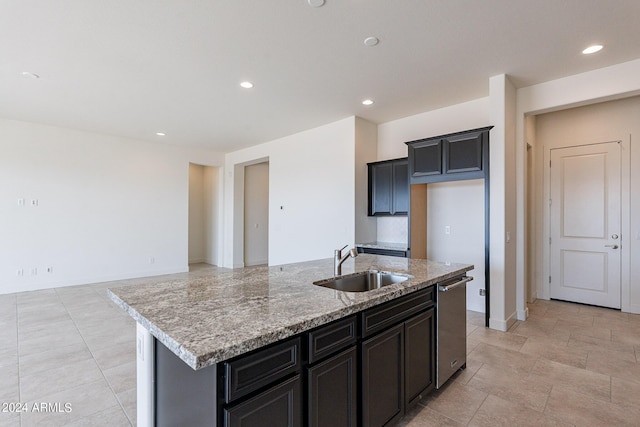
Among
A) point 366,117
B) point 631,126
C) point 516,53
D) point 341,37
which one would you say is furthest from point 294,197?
point 631,126

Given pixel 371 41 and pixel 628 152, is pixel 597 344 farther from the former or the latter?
pixel 371 41

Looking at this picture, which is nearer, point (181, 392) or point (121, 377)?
point (181, 392)

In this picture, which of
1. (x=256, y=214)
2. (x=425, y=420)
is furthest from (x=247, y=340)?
(x=256, y=214)

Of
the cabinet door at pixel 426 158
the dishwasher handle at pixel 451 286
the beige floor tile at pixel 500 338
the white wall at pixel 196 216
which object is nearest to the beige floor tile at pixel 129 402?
the dishwasher handle at pixel 451 286

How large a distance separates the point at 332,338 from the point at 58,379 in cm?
252

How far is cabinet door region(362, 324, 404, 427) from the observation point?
1.68 metres

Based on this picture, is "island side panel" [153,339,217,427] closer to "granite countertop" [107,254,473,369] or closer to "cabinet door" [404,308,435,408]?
"granite countertop" [107,254,473,369]

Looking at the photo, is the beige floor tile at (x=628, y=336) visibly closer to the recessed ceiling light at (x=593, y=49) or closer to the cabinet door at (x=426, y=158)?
the cabinet door at (x=426, y=158)

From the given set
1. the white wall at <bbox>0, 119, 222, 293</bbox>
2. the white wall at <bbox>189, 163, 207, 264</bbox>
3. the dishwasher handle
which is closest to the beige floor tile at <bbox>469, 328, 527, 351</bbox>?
the dishwasher handle

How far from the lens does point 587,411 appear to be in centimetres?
212

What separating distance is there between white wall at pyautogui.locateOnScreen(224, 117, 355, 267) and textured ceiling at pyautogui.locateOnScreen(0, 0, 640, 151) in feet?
2.64

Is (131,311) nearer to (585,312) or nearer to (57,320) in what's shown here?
(57,320)

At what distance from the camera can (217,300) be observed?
161cm

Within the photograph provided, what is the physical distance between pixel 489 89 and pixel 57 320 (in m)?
6.07
